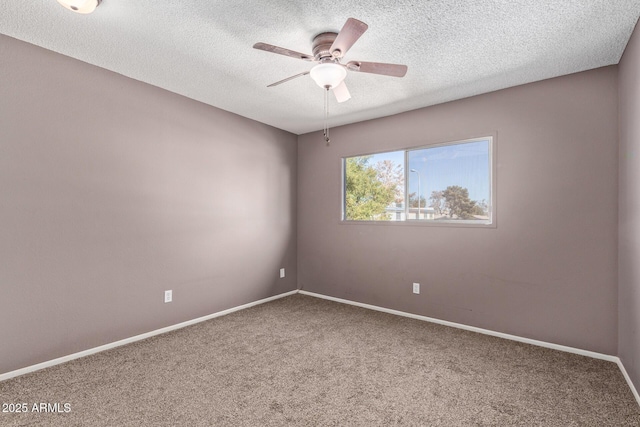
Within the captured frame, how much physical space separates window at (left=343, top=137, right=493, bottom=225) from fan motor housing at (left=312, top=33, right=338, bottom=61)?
186 cm

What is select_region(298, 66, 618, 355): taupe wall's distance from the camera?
2.54 metres

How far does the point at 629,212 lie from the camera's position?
7.17ft

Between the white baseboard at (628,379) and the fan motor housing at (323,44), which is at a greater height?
the fan motor housing at (323,44)

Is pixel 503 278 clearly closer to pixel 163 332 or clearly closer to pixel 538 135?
pixel 538 135

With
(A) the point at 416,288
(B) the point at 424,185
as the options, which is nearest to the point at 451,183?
(B) the point at 424,185

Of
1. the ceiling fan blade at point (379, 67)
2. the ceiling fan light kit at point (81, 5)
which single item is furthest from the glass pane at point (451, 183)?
the ceiling fan light kit at point (81, 5)

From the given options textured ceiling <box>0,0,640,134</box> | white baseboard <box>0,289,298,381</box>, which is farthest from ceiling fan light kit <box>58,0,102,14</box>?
white baseboard <box>0,289,298,381</box>

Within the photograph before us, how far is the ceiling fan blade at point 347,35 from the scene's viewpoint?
5.43 ft

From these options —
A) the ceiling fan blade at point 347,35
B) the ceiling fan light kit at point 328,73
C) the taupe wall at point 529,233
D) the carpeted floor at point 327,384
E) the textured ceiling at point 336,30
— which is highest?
the textured ceiling at point 336,30

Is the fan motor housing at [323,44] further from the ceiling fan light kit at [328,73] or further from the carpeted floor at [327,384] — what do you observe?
the carpeted floor at [327,384]

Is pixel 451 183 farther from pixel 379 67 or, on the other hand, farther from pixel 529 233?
pixel 379 67

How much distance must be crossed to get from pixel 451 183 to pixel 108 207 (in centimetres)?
337

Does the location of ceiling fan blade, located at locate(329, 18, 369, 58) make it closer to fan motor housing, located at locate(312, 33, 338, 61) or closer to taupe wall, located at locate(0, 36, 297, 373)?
fan motor housing, located at locate(312, 33, 338, 61)

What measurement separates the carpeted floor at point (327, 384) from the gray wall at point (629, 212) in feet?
0.98
